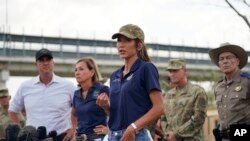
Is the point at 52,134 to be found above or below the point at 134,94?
below

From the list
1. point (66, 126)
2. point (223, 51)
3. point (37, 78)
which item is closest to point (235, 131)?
point (223, 51)

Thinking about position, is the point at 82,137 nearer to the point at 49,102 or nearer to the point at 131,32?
the point at 49,102

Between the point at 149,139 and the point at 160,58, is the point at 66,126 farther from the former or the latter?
the point at 160,58

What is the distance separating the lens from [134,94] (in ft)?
15.8

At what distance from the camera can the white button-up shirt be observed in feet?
23.8

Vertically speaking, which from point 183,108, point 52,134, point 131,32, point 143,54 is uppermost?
point 131,32

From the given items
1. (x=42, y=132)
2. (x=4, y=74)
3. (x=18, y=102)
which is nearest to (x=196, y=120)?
(x=42, y=132)

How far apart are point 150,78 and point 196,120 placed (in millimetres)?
2466

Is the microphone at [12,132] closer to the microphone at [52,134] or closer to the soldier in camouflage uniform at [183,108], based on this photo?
the microphone at [52,134]

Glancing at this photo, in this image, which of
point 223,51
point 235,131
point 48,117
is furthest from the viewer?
point 48,117

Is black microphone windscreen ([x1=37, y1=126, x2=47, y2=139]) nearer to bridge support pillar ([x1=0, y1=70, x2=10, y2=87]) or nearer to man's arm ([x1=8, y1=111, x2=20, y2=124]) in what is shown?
man's arm ([x1=8, y1=111, x2=20, y2=124])

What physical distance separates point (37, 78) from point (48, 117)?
571 mm

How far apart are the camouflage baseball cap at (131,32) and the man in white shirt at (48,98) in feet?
7.89

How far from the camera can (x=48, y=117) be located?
7.26 meters
